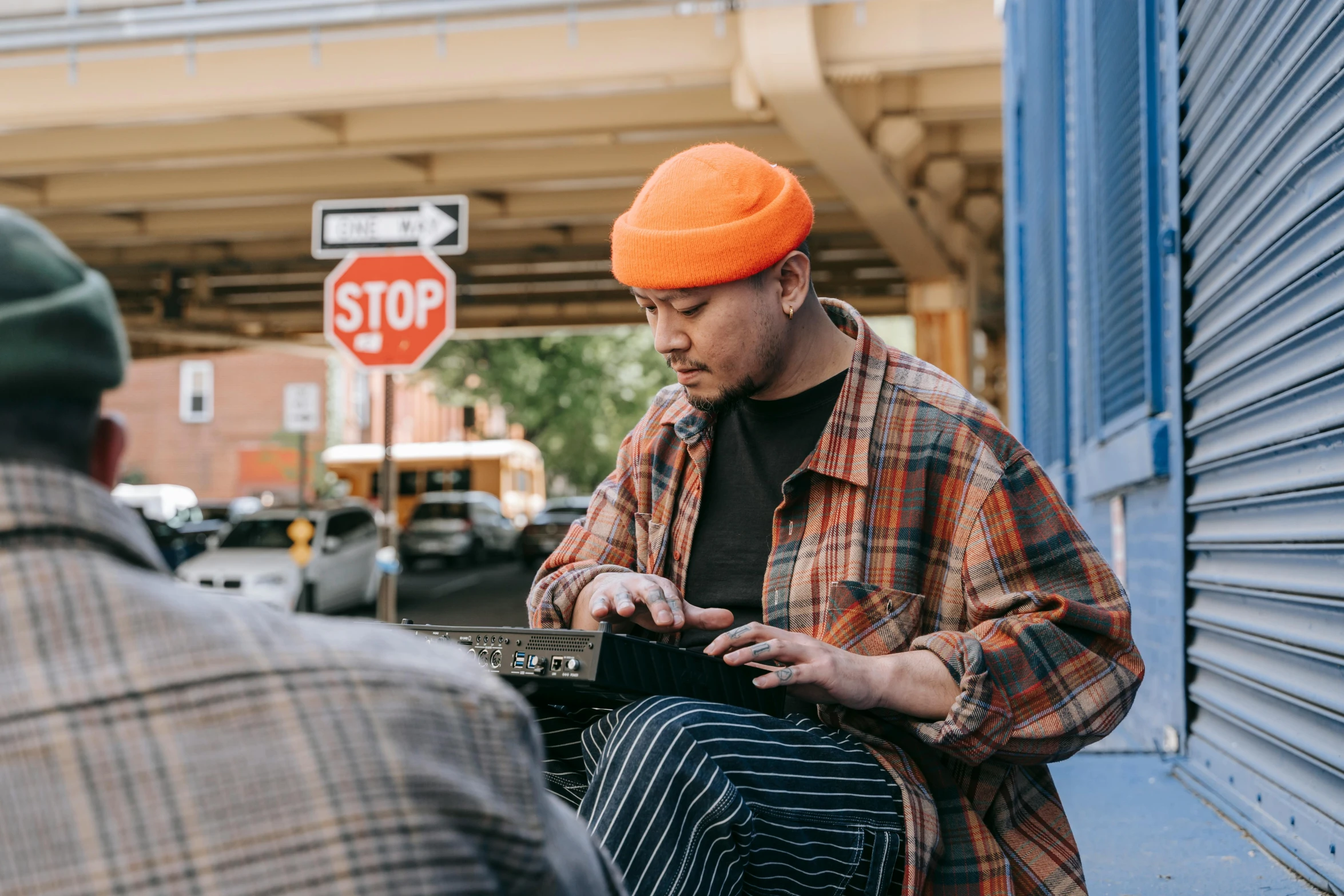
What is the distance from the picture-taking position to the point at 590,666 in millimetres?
1892

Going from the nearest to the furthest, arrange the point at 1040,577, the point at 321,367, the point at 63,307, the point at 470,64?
the point at 63,307 → the point at 1040,577 → the point at 470,64 → the point at 321,367

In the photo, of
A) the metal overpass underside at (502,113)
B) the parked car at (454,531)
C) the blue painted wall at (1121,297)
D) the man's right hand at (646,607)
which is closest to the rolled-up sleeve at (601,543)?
the man's right hand at (646,607)

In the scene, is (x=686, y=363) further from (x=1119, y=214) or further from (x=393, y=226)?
(x=393, y=226)

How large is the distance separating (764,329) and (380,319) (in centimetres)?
644

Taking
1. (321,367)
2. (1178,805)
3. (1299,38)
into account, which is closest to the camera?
(1299,38)

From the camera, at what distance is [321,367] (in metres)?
46.2

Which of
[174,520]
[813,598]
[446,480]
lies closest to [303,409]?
[813,598]

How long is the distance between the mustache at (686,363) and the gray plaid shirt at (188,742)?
1.57 metres

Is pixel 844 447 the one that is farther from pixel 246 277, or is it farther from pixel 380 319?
pixel 246 277

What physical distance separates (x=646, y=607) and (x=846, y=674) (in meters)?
0.45

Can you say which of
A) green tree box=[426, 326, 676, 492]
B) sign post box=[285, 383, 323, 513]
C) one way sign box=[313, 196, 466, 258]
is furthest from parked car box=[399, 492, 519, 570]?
one way sign box=[313, 196, 466, 258]

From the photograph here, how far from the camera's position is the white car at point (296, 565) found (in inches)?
604

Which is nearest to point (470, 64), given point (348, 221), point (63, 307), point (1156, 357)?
point (348, 221)

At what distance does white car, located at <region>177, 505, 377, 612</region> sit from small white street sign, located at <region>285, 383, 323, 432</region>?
4.94ft
